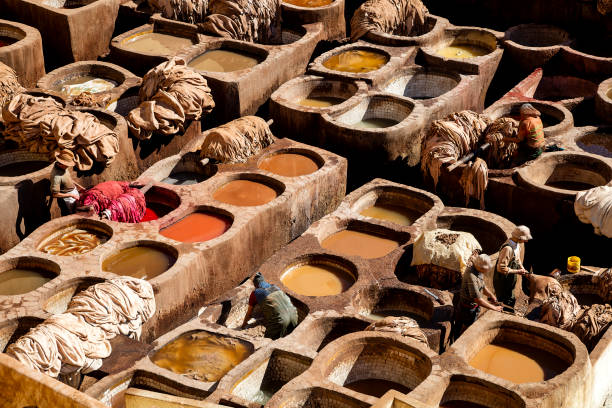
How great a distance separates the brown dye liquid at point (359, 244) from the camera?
47.2ft

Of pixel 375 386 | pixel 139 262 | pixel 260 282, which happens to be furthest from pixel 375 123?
pixel 375 386

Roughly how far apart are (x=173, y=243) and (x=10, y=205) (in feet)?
8.12

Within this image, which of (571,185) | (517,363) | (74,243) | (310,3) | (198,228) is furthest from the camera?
(310,3)

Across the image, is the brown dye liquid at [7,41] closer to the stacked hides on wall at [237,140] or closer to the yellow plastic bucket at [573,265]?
the stacked hides on wall at [237,140]

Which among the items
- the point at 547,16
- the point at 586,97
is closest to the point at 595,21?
the point at 547,16

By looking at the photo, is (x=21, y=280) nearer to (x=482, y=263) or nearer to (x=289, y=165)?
(x=289, y=165)

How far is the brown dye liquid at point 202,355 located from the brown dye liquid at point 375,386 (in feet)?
4.38

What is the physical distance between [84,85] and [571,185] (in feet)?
28.2

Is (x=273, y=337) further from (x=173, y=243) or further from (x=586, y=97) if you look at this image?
(x=586, y=97)

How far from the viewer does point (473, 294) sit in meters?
12.3

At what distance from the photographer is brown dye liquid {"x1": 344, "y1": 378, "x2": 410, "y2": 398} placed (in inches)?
454

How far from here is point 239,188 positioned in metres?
15.5

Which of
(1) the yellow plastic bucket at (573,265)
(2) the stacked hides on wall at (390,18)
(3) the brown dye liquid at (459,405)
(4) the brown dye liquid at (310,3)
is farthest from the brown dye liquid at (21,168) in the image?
(1) the yellow plastic bucket at (573,265)

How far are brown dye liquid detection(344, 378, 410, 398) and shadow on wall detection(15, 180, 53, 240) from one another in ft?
18.5
